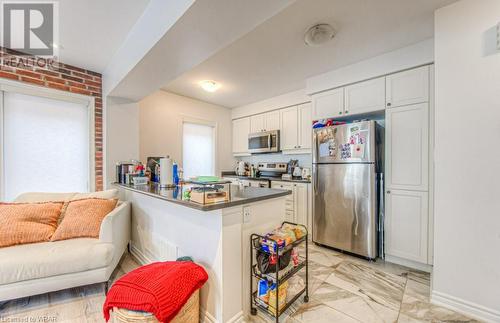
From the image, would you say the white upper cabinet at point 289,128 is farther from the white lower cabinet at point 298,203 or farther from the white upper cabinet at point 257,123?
the white lower cabinet at point 298,203

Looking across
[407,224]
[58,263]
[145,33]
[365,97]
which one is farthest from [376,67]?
[58,263]

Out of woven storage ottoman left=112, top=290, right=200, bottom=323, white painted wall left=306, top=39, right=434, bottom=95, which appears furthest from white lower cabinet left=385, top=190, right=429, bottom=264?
woven storage ottoman left=112, top=290, right=200, bottom=323

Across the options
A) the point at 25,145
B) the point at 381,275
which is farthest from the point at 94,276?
the point at 381,275

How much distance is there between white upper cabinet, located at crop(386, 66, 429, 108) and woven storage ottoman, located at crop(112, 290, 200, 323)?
2725 mm

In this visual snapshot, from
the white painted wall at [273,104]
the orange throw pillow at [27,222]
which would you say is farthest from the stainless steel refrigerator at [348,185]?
the orange throw pillow at [27,222]

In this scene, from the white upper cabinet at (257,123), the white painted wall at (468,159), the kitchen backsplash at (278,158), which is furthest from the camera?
the white upper cabinet at (257,123)

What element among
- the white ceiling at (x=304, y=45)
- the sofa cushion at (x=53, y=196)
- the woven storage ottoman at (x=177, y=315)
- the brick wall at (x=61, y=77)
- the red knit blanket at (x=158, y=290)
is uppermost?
the white ceiling at (x=304, y=45)

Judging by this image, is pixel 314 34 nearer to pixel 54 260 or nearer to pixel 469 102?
pixel 469 102

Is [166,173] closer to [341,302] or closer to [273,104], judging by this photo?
[341,302]

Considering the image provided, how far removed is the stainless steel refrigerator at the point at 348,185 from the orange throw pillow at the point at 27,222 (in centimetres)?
297

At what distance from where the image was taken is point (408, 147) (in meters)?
2.25

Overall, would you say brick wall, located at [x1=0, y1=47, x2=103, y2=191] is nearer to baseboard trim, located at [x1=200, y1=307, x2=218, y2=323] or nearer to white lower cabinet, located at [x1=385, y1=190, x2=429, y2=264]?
baseboard trim, located at [x1=200, y1=307, x2=218, y2=323]

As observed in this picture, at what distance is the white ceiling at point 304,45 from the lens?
167 centimetres

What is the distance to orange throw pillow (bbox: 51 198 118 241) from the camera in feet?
6.43
